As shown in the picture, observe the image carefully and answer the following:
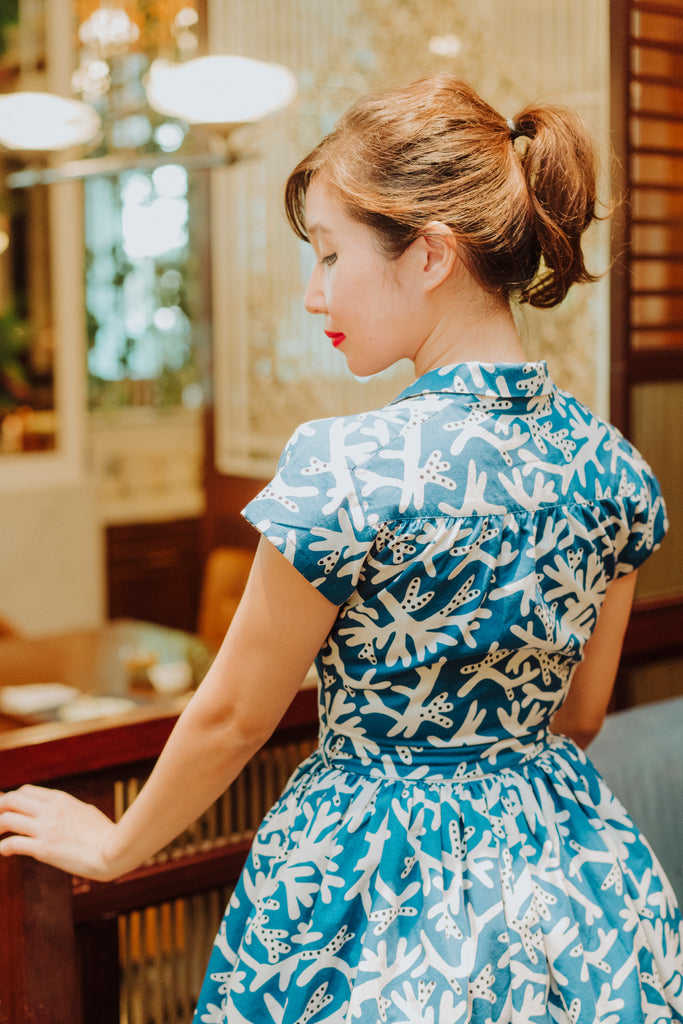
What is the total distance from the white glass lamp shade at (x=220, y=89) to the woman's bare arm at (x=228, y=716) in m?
2.08

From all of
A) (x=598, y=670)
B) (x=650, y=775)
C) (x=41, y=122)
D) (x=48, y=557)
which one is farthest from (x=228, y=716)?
(x=48, y=557)

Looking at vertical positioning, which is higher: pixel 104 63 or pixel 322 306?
pixel 104 63

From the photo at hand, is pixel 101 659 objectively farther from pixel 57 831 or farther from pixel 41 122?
pixel 57 831

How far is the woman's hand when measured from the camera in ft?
3.60

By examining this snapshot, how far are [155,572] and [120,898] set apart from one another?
178 inches

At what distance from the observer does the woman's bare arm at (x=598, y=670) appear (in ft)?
4.24

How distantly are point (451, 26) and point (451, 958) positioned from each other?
94.8 inches

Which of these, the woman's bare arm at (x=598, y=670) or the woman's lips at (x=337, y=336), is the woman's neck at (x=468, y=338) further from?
the woman's bare arm at (x=598, y=670)

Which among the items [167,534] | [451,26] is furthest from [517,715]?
[167,534]

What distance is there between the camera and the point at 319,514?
95cm

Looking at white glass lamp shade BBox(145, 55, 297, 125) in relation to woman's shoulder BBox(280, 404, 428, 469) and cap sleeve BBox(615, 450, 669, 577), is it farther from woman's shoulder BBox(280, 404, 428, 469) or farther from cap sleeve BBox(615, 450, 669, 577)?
woman's shoulder BBox(280, 404, 428, 469)

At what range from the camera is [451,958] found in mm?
1025

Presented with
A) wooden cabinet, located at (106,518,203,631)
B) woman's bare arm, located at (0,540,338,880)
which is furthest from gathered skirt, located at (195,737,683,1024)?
wooden cabinet, located at (106,518,203,631)

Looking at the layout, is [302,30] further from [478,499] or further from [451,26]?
[478,499]
